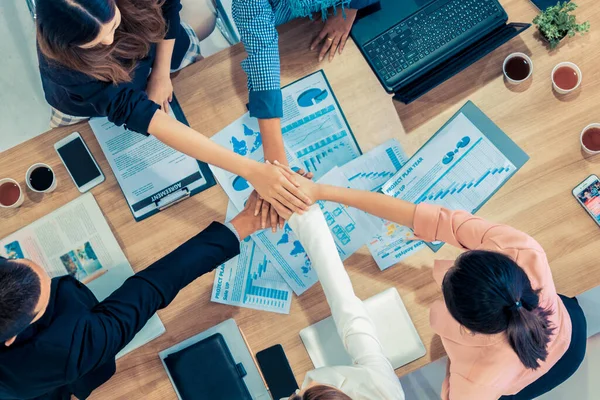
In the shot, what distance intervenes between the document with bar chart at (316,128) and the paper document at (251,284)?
0.97 ft

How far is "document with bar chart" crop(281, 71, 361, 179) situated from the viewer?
1482 mm

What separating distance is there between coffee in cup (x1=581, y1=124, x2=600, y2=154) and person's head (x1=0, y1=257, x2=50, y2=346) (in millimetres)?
1439

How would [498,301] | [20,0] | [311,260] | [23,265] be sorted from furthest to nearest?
[20,0] → [311,260] → [23,265] → [498,301]

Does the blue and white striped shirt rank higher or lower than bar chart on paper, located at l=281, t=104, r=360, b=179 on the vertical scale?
higher

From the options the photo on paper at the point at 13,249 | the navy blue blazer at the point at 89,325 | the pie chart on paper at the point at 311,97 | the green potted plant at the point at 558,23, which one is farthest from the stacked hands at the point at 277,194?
the green potted plant at the point at 558,23

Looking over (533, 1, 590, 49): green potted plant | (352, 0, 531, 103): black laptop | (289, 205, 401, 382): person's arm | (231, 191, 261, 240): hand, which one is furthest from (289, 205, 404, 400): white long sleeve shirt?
(533, 1, 590, 49): green potted plant

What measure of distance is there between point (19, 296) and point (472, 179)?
117cm

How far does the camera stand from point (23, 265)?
1.17 meters

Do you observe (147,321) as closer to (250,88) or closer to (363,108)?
(250,88)

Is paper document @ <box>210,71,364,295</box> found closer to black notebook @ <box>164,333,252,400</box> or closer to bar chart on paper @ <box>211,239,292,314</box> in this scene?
bar chart on paper @ <box>211,239,292,314</box>

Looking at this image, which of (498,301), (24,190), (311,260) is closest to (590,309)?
(498,301)

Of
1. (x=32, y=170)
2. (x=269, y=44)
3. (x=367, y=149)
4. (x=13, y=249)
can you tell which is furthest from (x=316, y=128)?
(x=13, y=249)

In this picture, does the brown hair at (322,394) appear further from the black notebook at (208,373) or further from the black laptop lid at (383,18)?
the black laptop lid at (383,18)

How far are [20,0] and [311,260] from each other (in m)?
1.89
